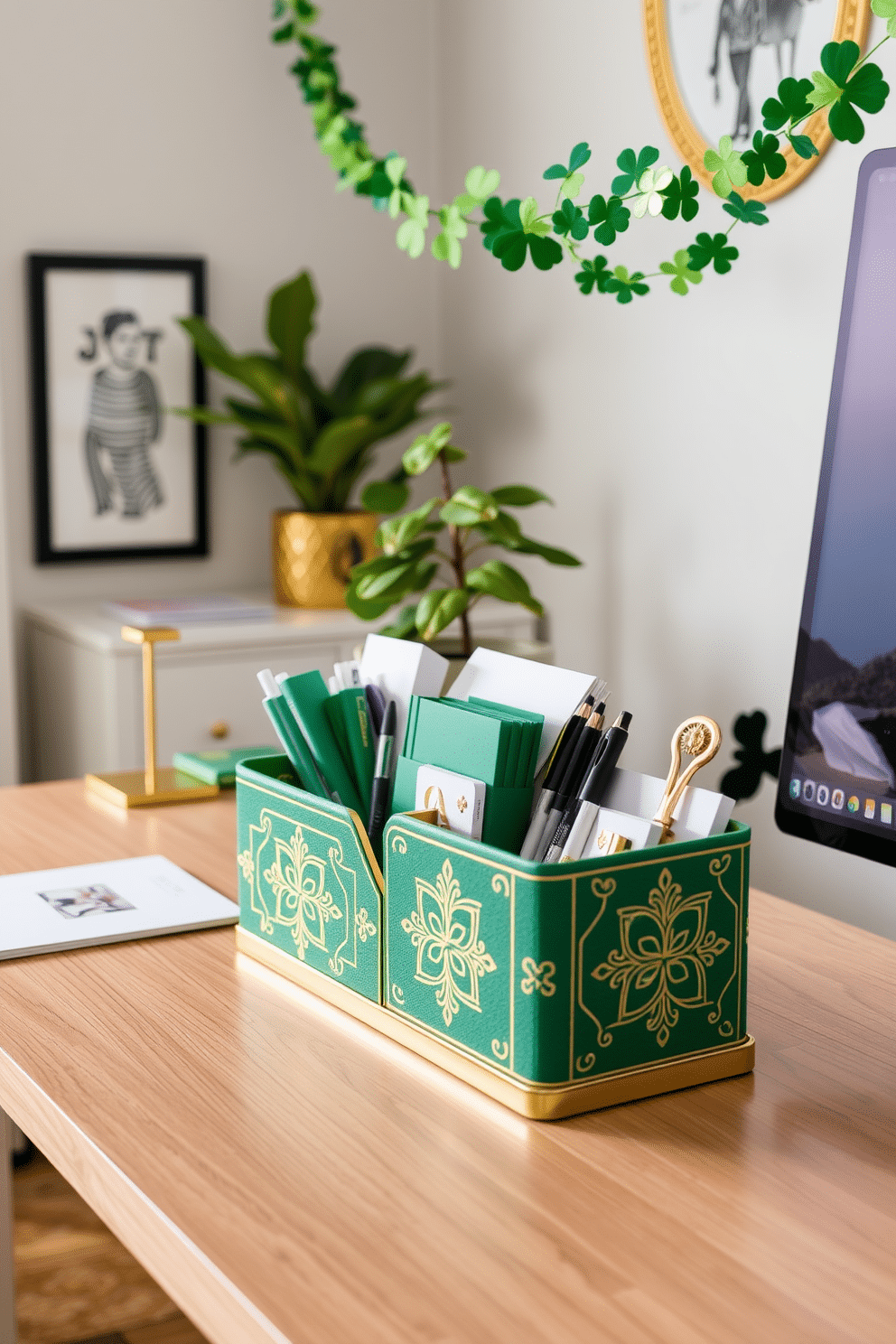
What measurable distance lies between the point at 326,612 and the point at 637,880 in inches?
Result: 71.5

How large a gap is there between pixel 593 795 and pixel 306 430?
73.9 inches

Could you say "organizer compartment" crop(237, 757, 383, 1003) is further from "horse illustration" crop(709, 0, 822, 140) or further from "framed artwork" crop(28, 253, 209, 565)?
"framed artwork" crop(28, 253, 209, 565)

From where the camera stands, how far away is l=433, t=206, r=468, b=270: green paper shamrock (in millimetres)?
1404

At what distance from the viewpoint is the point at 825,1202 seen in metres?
0.70

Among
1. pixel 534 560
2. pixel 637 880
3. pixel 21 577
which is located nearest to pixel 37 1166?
pixel 21 577

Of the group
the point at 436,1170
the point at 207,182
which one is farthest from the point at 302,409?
the point at 436,1170

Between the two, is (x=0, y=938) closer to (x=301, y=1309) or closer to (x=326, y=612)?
(x=301, y=1309)

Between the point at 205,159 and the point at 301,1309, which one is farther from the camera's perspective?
the point at 205,159

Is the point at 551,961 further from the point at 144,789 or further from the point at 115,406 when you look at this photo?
the point at 115,406

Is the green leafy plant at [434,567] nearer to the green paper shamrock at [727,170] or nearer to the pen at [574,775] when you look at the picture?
the green paper shamrock at [727,170]

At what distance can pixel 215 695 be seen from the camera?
2.35 metres

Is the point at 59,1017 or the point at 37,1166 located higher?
the point at 59,1017

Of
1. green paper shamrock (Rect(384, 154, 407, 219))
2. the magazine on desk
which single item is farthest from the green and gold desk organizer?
green paper shamrock (Rect(384, 154, 407, 219))

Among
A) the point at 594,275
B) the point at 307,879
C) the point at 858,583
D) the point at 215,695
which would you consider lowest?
the point at 215,695
